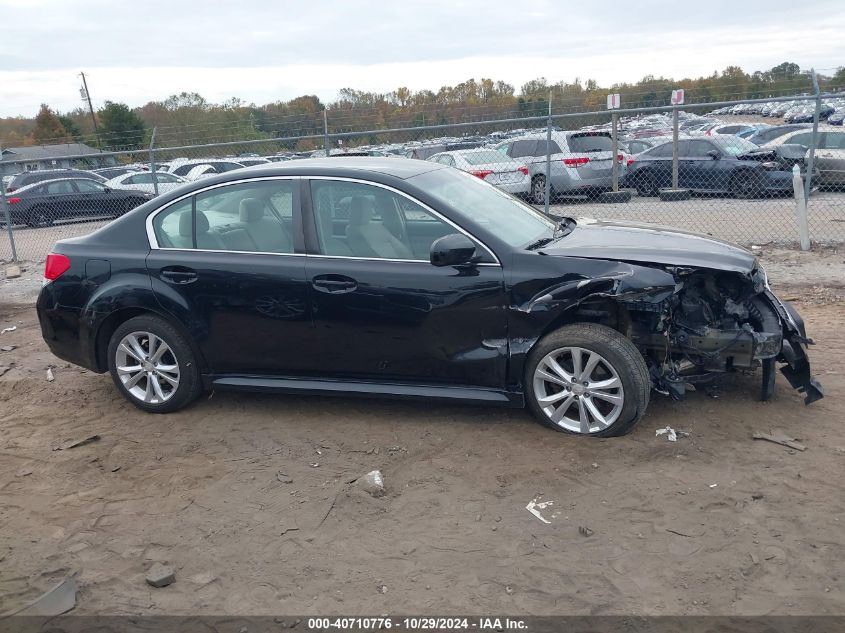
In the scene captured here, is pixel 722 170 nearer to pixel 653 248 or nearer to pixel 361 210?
pixel 653 248

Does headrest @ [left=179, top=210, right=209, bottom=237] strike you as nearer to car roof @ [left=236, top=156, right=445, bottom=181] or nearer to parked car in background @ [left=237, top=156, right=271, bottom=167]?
car roof @ [left=236, top=156, right=445, bottom=181]

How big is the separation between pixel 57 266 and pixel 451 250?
9.87ft

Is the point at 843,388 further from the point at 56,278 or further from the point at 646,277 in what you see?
the point at 56,278

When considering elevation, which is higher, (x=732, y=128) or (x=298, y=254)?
(x=732, y=128)

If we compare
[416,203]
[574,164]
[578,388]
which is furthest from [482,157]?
[578,388]

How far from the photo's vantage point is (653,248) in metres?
4.66

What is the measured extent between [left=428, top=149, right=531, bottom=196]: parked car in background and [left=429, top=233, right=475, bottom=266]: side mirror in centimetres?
843

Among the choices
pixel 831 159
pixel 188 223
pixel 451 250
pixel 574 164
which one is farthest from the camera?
pixel 831 159

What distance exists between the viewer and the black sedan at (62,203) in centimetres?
1797

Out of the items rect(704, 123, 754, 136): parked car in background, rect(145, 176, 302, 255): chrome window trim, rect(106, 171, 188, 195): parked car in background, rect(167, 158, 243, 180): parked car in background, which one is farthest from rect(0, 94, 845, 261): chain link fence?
rect(704, 123, 754, 136): parked car in background

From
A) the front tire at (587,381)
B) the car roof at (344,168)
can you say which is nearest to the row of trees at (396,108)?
the car roof at (344,168)

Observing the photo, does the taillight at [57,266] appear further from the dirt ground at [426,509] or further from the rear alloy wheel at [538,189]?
the rear alloy wheel at [538,189]

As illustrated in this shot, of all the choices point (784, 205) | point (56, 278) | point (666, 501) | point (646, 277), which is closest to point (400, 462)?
point (666, 501)

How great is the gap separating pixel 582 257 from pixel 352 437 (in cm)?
185
